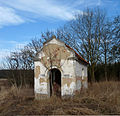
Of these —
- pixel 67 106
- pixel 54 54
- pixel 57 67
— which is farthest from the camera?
pixel 54 54

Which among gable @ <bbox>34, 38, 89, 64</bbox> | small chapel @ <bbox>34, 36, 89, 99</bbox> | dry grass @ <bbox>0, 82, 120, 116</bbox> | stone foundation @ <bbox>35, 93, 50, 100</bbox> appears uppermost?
gable @ <bbox>34, 38, 89, 64</bbox>

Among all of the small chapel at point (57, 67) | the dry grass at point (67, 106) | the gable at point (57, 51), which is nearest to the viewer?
the dry grass at point (67, 106)

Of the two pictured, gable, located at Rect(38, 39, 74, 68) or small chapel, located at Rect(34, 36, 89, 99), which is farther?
gable, located at Rect(38, 39, 74, 68)

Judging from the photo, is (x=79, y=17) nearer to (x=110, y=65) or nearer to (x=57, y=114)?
(x=110, y=65)

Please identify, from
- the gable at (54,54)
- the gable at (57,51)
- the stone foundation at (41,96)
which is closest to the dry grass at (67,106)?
the stone foundation at (41,96)

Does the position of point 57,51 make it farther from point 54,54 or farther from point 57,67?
point 57,67

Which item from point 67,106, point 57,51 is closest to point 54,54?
point 57,51

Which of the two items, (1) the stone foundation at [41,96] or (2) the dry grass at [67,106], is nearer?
(2) the dry grass at [67,106]

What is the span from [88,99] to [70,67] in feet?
7.84

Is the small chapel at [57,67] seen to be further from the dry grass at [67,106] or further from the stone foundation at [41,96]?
the dry grass at [67,106]

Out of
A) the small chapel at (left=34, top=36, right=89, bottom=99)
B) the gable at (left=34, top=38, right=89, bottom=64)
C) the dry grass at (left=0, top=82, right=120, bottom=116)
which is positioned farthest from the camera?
the gable at (left=34, top=38, right=89, bottom=64)

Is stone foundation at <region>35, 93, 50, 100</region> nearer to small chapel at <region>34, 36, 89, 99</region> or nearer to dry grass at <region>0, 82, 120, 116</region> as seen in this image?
small chapel at <region>34, 36, 89, 99</region>

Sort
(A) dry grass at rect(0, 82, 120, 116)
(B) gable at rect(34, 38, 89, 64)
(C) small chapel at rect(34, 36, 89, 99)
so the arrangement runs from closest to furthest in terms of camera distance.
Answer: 1. (A) dry grass at rect(0, 82, 120, 116)
2. (C) small chapel at rect(34, 36, 89, 99)
3. (B) gable at rect(34, 38, 89, 64)

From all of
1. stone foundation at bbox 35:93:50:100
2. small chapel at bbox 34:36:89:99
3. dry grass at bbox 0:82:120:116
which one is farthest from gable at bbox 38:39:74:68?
dry grass at bbox 0:82:120:116
